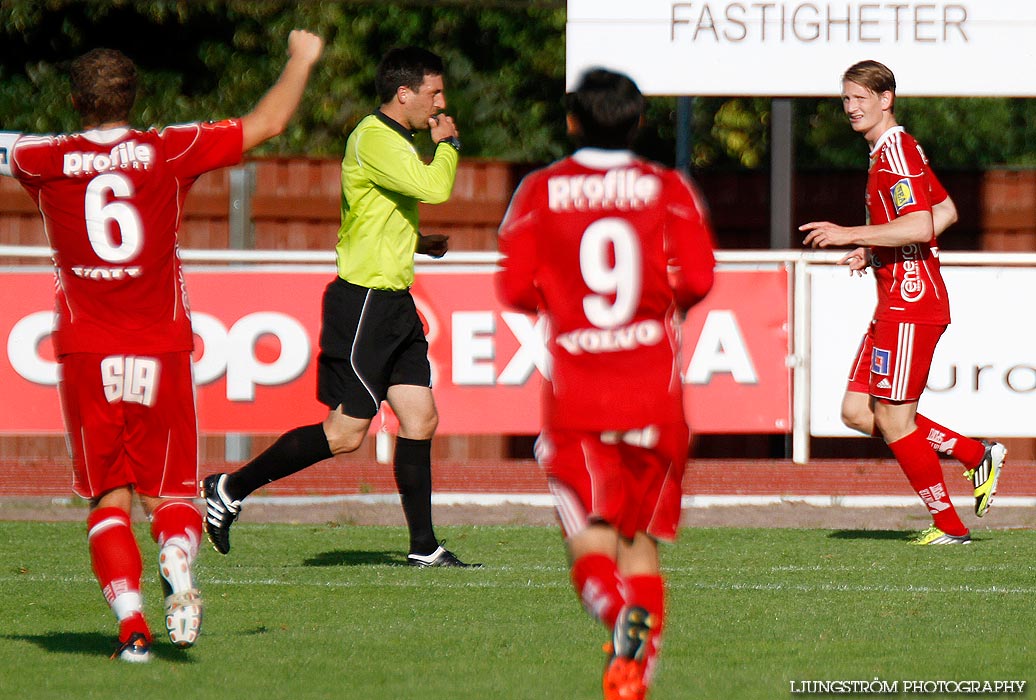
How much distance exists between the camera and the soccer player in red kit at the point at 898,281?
8.02m

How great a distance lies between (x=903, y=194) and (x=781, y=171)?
5.47 metres

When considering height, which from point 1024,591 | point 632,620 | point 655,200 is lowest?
point 1024,591

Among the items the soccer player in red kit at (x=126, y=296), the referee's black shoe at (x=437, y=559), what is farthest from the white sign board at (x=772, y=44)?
the soccer player in red kit at (x=126, y=296)

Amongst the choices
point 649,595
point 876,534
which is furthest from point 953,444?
point 649,595

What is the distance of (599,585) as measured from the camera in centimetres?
464

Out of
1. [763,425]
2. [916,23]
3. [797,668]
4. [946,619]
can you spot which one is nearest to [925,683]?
[797,668]

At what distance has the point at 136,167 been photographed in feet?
17.8

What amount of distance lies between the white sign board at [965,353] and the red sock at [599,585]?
6.96 m

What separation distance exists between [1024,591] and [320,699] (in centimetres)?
325

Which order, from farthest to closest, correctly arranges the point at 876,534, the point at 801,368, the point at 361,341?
1. the point at 801,368
2. the point at 876,534
3. the point at 361,341

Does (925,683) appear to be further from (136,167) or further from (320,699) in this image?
(136,167)

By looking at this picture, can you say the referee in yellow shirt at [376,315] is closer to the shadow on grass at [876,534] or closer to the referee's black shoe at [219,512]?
the referee's black shoe at [219,512]

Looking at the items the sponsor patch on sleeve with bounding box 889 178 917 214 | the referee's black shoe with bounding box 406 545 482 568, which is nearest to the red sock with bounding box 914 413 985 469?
the sponsor patch on sleeve with bounding box 889 178 917 214

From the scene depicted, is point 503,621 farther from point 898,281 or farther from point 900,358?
point 898,281
